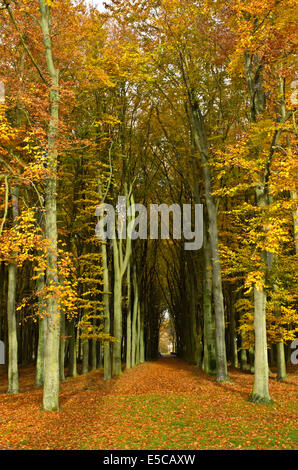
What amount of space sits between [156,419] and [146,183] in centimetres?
1808

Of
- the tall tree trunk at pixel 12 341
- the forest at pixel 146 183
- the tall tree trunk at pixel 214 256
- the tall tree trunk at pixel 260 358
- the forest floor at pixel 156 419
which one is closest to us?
the forest floor at pixel 156 419

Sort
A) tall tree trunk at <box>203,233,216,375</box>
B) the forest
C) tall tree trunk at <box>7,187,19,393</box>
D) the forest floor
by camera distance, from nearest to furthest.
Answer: the forest floor < the forest < tall tree trunk at <box>7,187,19,393</box> < tall tree trunk at <box>203,233,216,375</box>

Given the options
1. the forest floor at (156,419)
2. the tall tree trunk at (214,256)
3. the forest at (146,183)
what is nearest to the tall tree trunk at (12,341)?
the forest at (146,183)

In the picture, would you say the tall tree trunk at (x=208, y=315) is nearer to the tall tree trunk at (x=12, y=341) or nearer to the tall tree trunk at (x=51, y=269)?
the tall tree trunk at (x=51, y=269)

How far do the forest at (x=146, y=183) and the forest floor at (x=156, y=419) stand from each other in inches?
3.0

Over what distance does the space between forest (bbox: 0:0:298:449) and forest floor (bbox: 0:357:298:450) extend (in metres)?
0.08

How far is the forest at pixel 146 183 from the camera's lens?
10930 millimetres

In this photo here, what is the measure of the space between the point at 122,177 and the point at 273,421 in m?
16.5

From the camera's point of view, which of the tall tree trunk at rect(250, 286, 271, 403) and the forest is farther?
the tall tree trunk at rect(250, 286, 271, 403)

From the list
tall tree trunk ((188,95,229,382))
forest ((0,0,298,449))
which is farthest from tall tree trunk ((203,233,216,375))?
tall tree trunk ((188,95,229,382))

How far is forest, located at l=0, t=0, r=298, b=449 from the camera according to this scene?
1093cm

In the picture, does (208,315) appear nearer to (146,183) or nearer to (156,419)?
(156,419)

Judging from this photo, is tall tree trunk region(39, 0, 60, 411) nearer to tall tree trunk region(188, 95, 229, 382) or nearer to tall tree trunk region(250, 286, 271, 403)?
tall tree trunk region(250, 286, 271, 403)
